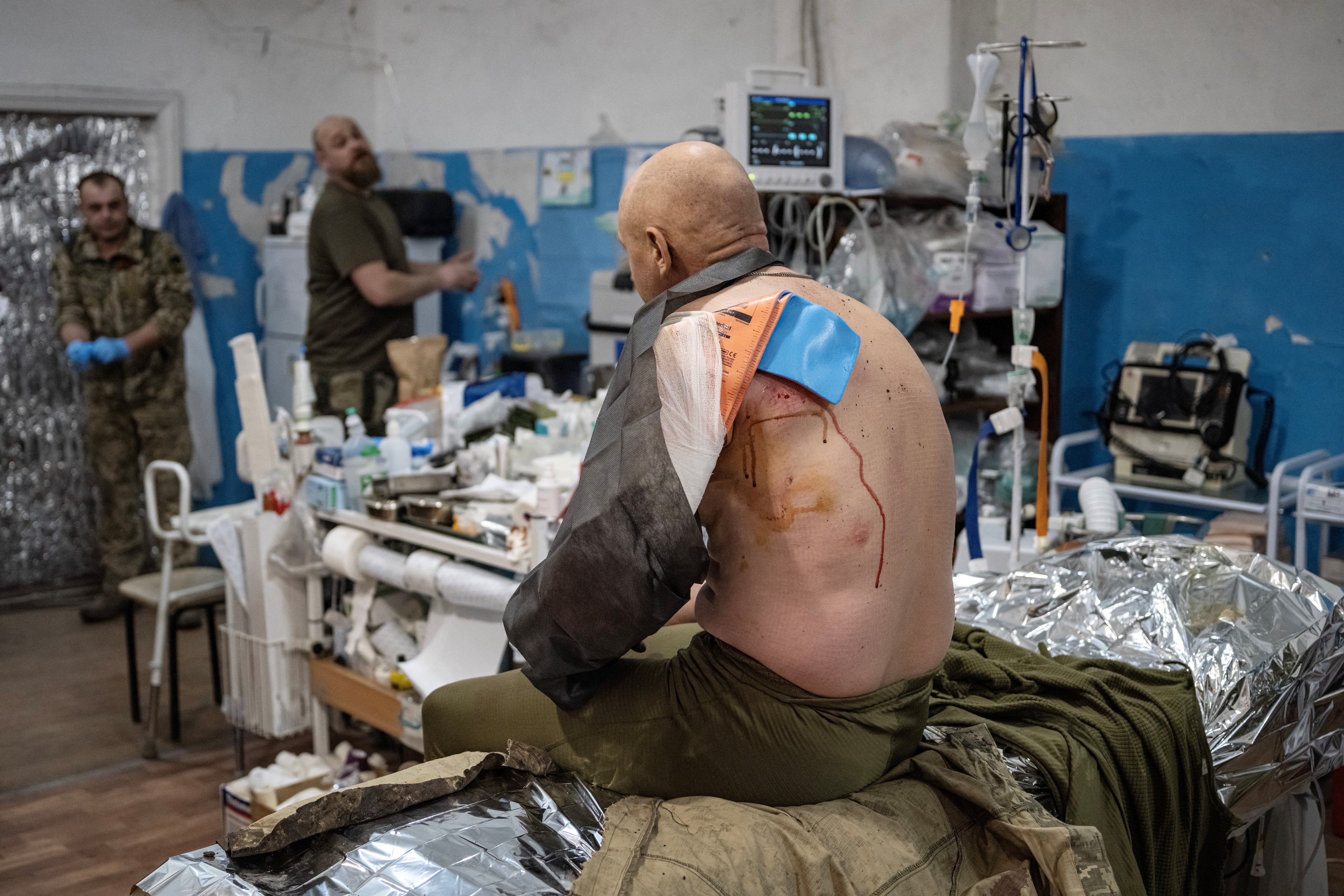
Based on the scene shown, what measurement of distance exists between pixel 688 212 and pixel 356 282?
3.16 meters

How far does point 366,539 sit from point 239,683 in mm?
651

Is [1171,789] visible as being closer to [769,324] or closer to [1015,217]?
[769,324]

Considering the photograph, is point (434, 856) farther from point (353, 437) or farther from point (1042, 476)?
point (353, 437)

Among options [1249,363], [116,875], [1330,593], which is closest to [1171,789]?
[1330,593]

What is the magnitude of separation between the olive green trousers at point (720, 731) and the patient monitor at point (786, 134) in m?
1.97

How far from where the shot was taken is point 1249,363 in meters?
3.60

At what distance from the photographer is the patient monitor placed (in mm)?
3328

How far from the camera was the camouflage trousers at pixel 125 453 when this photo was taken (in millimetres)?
5023

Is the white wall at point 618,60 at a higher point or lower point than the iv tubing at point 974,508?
higher

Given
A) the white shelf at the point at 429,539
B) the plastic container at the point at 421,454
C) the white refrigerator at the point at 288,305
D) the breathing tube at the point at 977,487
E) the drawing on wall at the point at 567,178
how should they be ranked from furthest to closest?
the white refrigerator at the point at 288,305 → the drawing on wall at the point at 567,178 → the plastic container at the point at 421,454 → the white shelf at the point at 429,539 → the breathing tube at the point at 977,487

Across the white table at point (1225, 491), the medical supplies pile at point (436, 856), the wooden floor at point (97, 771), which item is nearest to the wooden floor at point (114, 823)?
the wooden floor at point (97, 771)

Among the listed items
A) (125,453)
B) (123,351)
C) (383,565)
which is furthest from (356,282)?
(383,565)

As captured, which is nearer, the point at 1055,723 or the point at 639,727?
the point at 639,727

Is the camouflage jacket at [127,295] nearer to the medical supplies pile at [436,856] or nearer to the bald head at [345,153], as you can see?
the bald head at [345,153]
